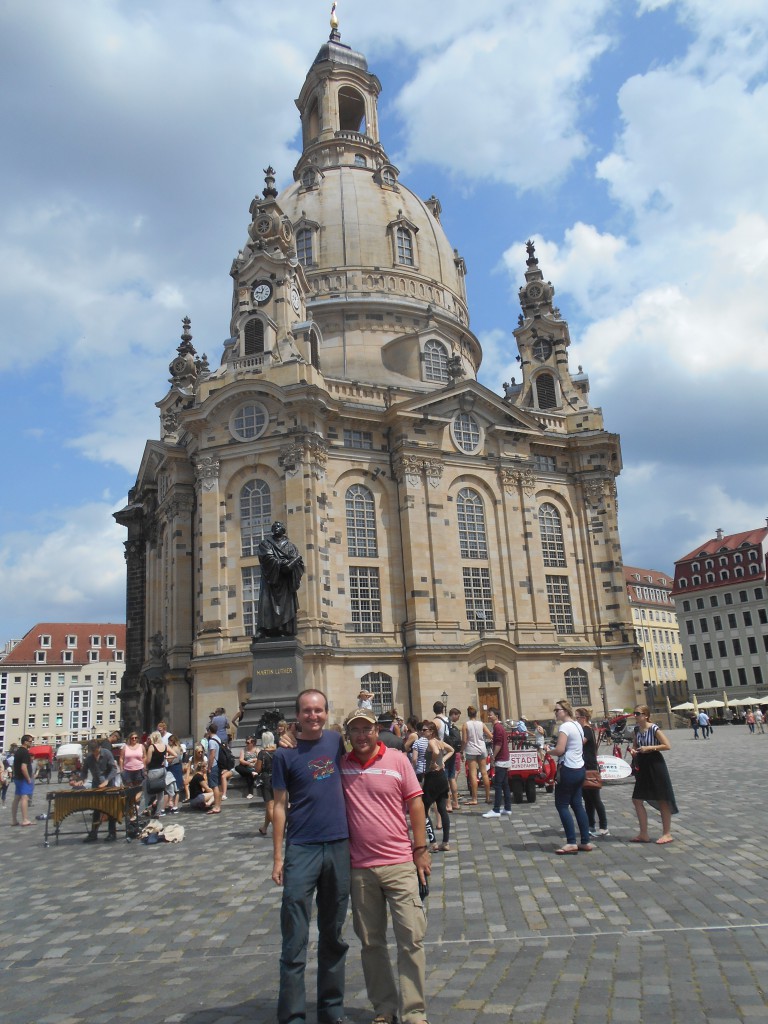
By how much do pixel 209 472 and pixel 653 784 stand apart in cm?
3315

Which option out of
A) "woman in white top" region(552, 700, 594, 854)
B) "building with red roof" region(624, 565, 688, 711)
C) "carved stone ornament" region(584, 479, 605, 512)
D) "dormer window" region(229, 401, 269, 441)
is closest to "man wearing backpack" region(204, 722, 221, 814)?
"woman in white top" region(552, 700, 594, 854)

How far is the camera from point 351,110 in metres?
68.2

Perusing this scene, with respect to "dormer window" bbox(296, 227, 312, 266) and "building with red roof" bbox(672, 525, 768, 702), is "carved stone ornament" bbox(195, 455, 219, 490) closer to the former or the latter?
"dormer window" bbox(296, 227, 312, 266)

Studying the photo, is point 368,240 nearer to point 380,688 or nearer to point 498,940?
point 380,688

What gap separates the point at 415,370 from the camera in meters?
50.6

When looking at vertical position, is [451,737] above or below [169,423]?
below

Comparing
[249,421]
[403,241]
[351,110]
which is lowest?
[249,421]

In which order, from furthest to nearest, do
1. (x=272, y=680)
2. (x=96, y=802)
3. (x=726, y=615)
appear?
(x=726, y=615)
(x=272, y=680)
(x=96, y=802)

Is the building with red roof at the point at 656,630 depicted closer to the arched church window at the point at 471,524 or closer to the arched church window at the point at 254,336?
the arched church window at the point at 471,524

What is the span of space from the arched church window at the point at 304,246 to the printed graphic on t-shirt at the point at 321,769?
51.6 meters

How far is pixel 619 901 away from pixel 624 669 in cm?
3964

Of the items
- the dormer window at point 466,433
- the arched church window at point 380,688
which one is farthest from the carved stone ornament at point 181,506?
the dormer window at point 466,433

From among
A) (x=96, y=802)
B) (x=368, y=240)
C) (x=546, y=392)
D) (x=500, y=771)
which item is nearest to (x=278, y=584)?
(x=96, y=802)

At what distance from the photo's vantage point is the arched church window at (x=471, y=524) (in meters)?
44.7
